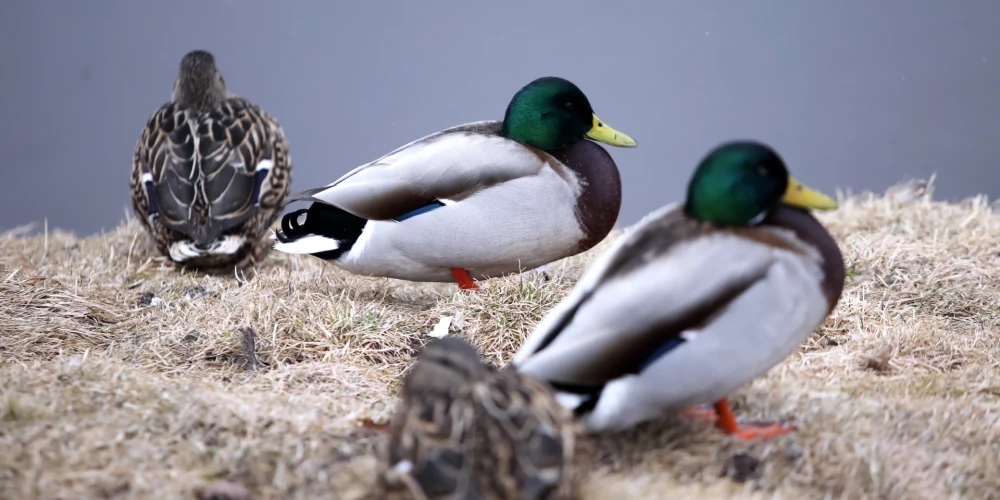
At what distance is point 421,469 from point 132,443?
2.91 feet

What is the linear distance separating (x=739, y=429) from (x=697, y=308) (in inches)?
18.4

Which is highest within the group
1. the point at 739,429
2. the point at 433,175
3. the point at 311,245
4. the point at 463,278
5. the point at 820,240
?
the point at 433,175

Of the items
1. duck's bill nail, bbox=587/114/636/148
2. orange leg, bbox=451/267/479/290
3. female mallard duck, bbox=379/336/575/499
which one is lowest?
orange leg, bbox=451/267/479/290

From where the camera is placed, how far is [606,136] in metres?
4.11

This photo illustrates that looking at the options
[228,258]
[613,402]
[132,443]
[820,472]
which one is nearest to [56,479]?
[132,443]

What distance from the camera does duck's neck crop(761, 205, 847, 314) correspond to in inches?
93.2

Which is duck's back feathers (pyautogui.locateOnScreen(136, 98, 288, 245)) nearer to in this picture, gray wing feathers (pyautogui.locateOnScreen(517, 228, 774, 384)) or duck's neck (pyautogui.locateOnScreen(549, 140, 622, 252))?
duck's neck (pyautogui.locateOnScreen(549, 140, 622, 252))

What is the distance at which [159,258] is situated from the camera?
5.00 m

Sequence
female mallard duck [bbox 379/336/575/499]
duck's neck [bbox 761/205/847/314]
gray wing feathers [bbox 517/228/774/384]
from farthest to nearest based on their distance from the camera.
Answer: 1. duck's neck [bbox 761/205/847/314]
2. gray wing feathers [bbox 517/228/774/384]
3. female mallard duck [bbox 379/336/575/499]

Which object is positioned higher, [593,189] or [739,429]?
[593,189]

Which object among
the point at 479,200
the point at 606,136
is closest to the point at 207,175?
the point at 479,200

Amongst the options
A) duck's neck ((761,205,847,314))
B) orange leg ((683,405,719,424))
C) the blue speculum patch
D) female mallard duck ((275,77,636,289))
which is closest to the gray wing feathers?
duck's neck ((761,205,847,314))

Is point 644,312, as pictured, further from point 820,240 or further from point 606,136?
point 606,136

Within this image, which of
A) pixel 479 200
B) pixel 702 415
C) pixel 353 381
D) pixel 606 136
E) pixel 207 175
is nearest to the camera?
pixel 702 415
